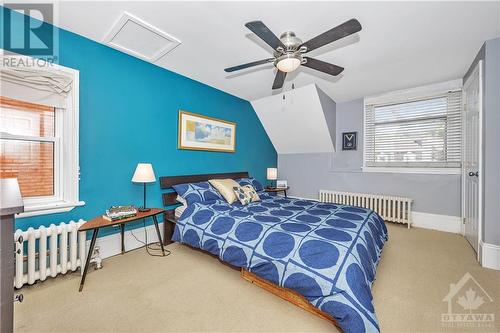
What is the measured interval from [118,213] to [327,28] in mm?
2920

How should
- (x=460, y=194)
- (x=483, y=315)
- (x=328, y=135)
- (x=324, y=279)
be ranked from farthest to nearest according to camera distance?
1. (x=328, y=135)
2. (x=460, y=194)
3. (x=483, y=315)
4. (x=324, y=279)

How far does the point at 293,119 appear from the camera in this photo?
4.39 meters

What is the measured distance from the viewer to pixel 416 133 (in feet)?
12.2

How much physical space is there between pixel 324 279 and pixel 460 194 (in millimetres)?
3438

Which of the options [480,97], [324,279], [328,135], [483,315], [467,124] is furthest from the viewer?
[328,135]

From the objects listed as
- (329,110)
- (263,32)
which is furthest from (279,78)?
(329,110)

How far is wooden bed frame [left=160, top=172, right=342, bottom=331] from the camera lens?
1638mm

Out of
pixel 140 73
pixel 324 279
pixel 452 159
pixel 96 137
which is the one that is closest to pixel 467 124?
pixel 452 159

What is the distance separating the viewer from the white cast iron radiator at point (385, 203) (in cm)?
368

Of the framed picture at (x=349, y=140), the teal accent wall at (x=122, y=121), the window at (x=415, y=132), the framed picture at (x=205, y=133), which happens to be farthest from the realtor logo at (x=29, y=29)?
the window at (x=415, y=132)

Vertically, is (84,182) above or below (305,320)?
above

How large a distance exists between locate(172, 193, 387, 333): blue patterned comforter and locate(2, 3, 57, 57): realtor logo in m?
2.28

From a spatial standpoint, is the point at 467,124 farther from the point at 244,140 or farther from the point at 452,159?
the point at 244,140

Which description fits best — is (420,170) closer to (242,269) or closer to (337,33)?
(337,33)
